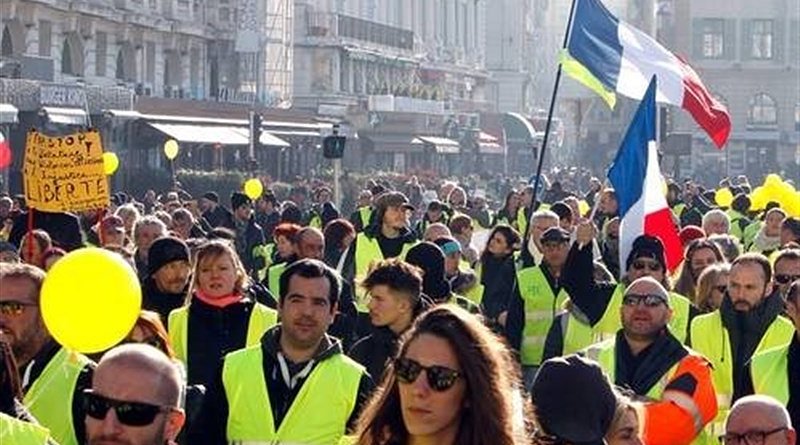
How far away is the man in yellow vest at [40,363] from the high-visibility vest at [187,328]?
1.75 metres

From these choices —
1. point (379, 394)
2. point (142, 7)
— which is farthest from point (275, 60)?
point (379, 394)

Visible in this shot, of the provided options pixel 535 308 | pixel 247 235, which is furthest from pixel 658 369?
pixel 247 235

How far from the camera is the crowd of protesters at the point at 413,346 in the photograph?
5.45 metres

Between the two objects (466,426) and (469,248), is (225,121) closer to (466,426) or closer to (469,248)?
(469,248)

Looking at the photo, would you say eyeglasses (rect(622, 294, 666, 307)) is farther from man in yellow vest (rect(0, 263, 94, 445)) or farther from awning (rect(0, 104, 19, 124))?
awning (rect(0, 104, 19, 124))

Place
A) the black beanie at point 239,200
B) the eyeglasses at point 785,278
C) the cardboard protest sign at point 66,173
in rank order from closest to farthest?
the eyeglasses at point 785,278 → the cardboard protest sign at point 66,173 → the black beanie at point 239,200

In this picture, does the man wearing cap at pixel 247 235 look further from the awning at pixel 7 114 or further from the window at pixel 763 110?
the window at pixel 763 110

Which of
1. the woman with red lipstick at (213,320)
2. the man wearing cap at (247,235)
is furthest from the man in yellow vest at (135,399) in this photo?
the man wearing cap at (247,235)

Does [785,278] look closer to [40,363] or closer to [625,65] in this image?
[40,363]

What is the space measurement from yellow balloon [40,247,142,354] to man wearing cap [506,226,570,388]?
5750 millimetres

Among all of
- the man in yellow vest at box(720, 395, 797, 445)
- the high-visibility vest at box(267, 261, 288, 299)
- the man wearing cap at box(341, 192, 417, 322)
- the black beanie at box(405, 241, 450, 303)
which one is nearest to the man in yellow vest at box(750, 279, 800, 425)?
the man in yellow vest at box(720, 395, 797, 445)

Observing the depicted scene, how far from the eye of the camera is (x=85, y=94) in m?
40.2

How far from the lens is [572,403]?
18.1 feet

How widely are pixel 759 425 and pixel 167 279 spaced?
4350 mm
